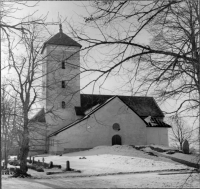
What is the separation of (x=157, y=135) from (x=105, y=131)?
6.84m

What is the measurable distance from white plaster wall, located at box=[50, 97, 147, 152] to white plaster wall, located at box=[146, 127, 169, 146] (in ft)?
2.78

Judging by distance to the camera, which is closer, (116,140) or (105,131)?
(105,131)

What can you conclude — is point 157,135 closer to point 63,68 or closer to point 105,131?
point 105,131

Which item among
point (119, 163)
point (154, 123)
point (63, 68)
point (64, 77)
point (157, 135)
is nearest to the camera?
point (63, 68)

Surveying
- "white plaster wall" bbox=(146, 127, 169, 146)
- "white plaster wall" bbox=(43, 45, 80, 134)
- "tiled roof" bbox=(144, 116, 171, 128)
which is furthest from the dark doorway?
"white plaster wall" bbox=(43, 45, 80, 134)

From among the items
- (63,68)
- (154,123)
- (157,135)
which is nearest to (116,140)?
(157,135)

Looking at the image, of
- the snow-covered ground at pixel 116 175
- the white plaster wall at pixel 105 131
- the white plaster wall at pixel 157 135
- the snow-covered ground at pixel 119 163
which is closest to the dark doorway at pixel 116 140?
the white plaster wall at pixel 105 131

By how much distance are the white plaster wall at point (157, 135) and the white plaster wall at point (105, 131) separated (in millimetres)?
847

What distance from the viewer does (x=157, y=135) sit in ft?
121

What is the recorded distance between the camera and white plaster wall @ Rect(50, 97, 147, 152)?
3331cm

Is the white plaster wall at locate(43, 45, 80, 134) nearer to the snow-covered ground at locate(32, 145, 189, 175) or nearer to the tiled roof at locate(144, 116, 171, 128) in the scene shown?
the snow-covered ground at locate(32, 145, 189, 175)

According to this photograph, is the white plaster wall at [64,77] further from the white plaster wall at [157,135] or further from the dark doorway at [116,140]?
the white plaster wall at [157,135]

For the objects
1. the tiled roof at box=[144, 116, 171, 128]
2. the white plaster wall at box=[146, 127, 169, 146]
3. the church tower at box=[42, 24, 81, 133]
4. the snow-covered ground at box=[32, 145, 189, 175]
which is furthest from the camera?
the tiled roof at box=[144, 116, 171, 128]

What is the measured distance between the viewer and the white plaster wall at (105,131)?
33.3 metres
